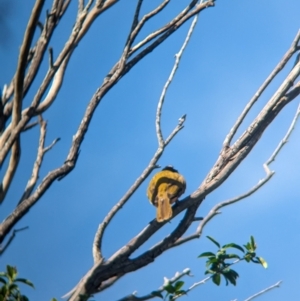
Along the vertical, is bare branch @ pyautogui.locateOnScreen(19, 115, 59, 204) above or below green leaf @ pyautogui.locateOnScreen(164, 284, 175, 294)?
above

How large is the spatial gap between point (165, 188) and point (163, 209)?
0.94 metres

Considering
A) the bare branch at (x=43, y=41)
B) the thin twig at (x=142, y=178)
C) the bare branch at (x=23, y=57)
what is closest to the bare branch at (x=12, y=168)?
the bare branch at (x=23, y=57)

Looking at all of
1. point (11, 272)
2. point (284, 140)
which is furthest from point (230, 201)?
point (11, 272)

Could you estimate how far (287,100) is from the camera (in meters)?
3.61

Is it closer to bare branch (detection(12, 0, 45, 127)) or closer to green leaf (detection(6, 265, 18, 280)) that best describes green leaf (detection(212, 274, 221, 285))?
green leaf (detection(6, 265, 18, 280))

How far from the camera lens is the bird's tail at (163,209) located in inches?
147

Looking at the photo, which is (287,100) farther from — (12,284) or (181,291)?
(12,284)

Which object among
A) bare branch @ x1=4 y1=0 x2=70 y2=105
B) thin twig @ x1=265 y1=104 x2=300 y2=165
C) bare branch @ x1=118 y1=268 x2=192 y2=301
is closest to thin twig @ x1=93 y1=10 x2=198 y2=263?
bare branch @ x1=118 y1=268 x2=192 y2=301

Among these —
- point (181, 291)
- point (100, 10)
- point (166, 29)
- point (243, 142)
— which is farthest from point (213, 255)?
point (100, 10)

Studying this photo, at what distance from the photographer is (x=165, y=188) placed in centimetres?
510

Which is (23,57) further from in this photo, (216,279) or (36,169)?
(216,279)

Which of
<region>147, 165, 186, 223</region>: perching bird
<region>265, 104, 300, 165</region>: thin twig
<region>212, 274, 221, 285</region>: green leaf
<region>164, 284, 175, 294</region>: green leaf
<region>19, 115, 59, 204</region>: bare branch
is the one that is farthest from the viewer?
<region>147, 165, 186, 223</region>: perching bird

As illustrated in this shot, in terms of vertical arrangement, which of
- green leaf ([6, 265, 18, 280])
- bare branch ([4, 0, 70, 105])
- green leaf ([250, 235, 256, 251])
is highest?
bare branch ([4, 0, 70, 105])

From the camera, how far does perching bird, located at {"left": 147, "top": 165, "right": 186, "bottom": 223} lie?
185 inches
